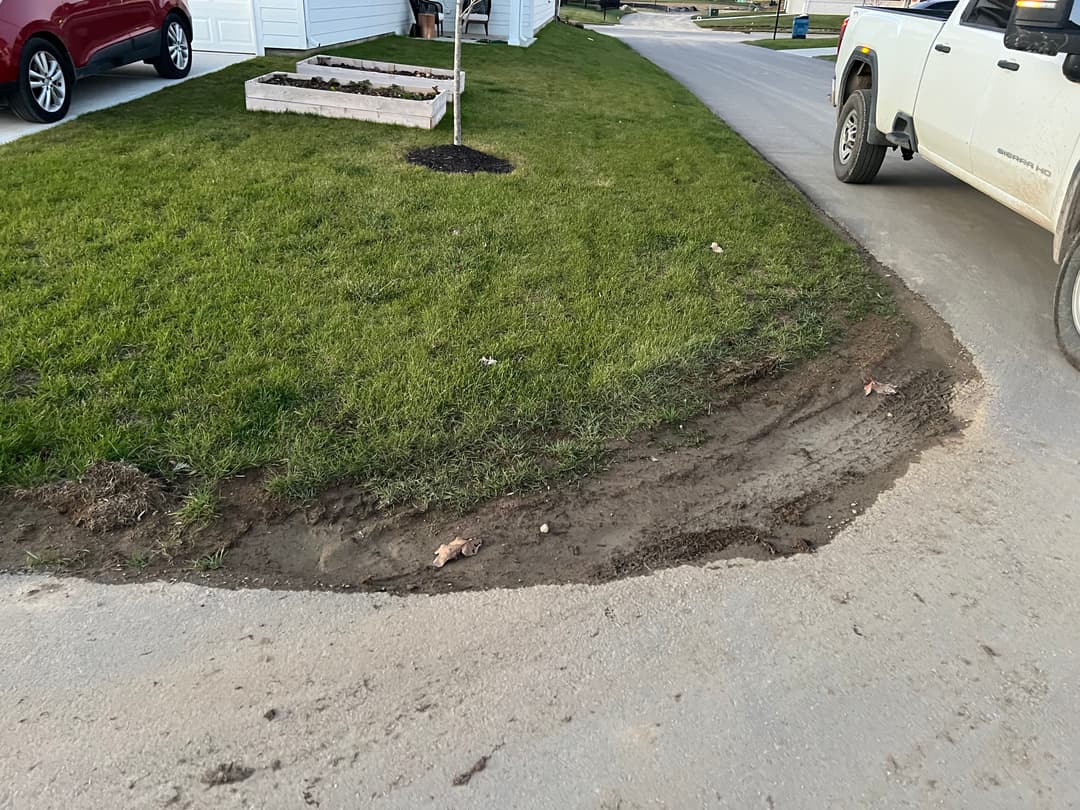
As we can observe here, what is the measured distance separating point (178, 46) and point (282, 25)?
11.9 ft

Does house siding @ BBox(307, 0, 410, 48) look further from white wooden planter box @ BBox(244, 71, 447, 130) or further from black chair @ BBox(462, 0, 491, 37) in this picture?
white wooden planter box @ BBox(244, 71, 447, 130)

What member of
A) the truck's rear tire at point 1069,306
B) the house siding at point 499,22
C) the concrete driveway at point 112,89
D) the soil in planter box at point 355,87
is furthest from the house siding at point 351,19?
the truck's rear tire at point 1069,306

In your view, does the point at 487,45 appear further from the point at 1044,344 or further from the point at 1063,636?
the point at 1063,636

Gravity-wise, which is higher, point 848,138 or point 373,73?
point 373,73

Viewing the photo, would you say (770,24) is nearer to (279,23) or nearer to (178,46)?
(279,23)

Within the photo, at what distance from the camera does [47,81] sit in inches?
307

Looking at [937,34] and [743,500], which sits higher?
[937,34]

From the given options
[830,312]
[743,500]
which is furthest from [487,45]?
[743,500]

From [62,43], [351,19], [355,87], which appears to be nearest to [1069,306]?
[355,87]

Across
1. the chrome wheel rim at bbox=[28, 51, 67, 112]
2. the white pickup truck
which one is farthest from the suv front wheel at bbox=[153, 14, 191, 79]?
the white pickup truck

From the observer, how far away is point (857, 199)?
7359 millimetres

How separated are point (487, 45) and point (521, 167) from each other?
12.4 metres

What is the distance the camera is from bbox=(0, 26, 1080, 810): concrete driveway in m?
2.04

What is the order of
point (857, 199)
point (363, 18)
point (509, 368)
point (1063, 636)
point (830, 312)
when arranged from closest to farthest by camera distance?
point (1063, 636)
point (509, 368)
point (830, 312)
point (857, 199)
point (363, 18)
